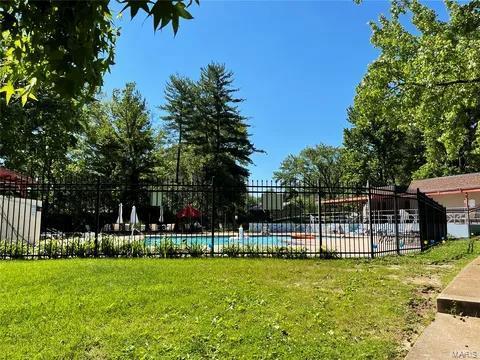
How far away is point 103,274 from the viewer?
7172 millimetres

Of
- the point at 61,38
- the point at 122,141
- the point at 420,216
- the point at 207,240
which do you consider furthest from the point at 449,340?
the point at 122,141

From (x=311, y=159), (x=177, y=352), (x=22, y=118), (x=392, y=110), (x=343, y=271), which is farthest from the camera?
(x=311, y=159)

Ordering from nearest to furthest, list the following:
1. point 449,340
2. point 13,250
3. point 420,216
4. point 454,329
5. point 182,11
A: point 182,11 → point 449,340 → point 454,329 → point 13,250 → point 420,216

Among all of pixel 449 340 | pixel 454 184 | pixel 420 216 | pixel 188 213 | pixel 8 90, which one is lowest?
pixel 449 340


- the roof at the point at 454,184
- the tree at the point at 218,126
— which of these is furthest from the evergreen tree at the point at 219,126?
the roof at the point at 454,184

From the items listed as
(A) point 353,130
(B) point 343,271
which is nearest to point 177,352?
(B) point 343,271

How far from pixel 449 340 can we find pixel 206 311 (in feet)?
9.35

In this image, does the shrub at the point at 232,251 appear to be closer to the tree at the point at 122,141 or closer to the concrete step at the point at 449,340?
the concrete step at the point at 449,340

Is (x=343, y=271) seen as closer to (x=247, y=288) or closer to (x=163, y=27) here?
(x=247, y=288)

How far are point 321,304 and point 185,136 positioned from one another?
38196 mm

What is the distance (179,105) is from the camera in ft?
142

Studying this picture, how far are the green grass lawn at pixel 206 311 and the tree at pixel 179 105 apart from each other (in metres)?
35.5

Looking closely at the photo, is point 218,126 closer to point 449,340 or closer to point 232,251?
point 232,251

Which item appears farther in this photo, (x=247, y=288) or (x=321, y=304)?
(x=247, y=288)
